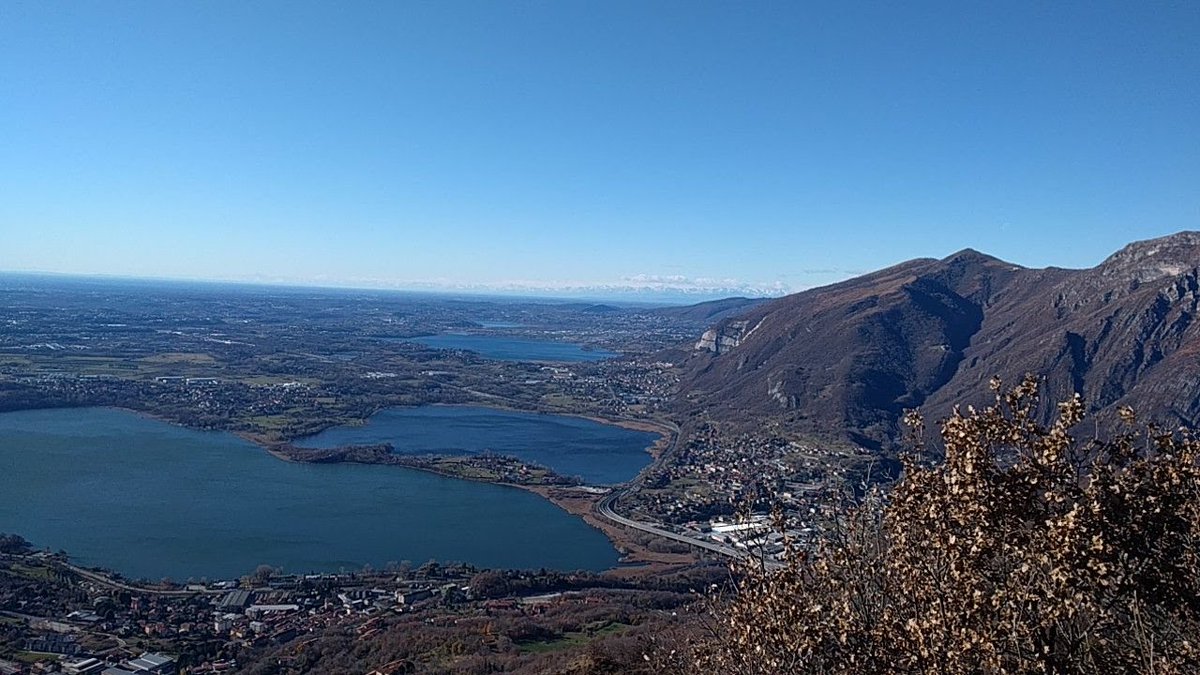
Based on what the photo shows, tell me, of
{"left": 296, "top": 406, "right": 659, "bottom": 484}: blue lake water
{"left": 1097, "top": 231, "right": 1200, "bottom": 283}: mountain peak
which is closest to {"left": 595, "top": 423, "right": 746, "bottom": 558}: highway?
{"left": 296, "top": 406, "right": 659, "bottom": 484}: blue lake water

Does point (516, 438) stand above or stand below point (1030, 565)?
below

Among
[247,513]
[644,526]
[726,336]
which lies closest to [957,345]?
[726,336]

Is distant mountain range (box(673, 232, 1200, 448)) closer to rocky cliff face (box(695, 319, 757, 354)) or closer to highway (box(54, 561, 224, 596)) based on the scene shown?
rocky cliff face (box(695, 319, 757, 354))

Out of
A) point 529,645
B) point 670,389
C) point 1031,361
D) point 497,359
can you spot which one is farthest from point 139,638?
point 497,359

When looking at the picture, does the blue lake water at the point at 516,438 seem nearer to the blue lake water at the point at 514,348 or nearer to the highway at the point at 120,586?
the highway at the point at 120,586

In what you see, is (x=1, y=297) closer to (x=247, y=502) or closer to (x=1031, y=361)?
(x=247, y=502)

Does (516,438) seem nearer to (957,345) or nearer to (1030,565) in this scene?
(957,345)
